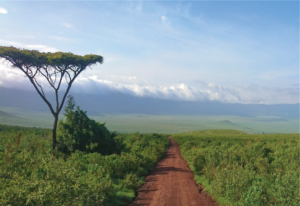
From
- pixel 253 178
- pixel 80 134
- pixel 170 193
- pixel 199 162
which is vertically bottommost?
pixel 170 193

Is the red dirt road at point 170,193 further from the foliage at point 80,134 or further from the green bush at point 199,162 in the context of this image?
the foliage at point 80,134

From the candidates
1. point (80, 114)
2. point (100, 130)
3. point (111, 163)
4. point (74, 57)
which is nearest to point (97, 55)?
point (74, 57)

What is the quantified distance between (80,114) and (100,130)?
245 centimetres

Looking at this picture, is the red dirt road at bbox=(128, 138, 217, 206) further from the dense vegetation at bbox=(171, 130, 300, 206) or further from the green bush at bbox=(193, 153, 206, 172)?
the green bush at bbox=(193, 153, 206, 172)

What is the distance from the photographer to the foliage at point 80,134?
19.4 meters

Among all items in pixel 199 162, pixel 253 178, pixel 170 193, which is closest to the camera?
pixel 253 178

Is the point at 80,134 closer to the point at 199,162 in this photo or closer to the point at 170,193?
the point at 199,162

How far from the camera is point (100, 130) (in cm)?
2141

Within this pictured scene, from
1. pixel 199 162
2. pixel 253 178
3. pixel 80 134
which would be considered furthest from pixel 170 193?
pixel 80 134

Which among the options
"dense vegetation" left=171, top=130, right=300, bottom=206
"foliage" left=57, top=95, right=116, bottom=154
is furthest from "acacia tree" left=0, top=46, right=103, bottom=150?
"dense vegetation" left=171, top=130, right=300, bottom=206

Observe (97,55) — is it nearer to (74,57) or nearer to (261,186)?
(74,57)

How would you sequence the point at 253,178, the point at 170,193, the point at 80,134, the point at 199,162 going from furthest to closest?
the point at 80,134 → the point at 199,162 → the point at 170,193 → the point at 253,178

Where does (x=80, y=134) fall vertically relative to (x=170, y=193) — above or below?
above

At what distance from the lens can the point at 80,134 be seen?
65.0 feet
